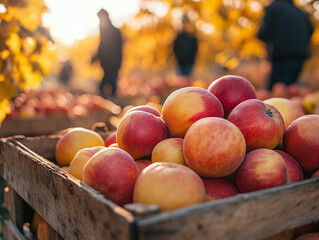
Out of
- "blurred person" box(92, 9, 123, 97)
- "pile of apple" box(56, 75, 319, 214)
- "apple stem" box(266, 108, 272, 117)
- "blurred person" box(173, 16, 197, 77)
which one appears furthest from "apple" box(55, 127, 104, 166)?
"blurred person" box(173, 16, 197, 77)

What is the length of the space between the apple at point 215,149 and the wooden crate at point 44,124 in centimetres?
325

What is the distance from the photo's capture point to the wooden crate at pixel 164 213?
79cm

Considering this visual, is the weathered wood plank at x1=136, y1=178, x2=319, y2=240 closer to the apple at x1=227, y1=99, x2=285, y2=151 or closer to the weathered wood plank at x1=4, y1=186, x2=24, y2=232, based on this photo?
the apple at x1=227, y1=99, x2=285, y2=151

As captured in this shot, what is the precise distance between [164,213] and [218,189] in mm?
A: 424

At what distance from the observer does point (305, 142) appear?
1.39 meters

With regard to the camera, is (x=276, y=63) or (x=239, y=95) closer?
(x=239, y=95)

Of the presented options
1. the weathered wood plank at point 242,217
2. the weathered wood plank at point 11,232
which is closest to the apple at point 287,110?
the weathered wood plank at point 242,217

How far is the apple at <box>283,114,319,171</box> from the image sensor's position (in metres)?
1.38

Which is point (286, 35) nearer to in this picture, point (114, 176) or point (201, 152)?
point (201, 152)

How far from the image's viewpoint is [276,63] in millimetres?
5578

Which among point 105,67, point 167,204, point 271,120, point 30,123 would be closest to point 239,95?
point 271,120

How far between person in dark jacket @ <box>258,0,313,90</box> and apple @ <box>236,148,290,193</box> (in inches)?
180

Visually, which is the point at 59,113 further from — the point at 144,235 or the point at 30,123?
the point at 144,235

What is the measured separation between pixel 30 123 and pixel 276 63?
14.5 feet
